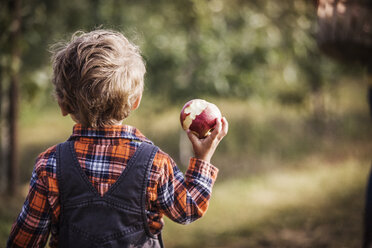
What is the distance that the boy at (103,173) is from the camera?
4.04ft

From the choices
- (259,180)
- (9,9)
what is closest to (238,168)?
(259,180)

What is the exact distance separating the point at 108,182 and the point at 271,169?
465 cm

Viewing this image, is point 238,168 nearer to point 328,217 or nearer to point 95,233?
point 328,217

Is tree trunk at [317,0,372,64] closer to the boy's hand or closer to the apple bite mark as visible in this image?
the apple bite mark

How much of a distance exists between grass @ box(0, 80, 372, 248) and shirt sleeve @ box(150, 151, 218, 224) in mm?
2188

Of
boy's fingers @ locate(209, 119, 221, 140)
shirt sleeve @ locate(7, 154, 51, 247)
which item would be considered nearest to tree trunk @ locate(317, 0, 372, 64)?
boy's fingers @ locate(209, 119, 221, 140)

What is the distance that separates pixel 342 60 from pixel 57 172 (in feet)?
7.28

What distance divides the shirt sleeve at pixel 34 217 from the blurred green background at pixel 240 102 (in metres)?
2.06

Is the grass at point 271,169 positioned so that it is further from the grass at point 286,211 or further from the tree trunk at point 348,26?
the tree trunk at point 348,26

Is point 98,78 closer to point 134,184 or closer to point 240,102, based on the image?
point 134,184

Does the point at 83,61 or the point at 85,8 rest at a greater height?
the point at 85,8

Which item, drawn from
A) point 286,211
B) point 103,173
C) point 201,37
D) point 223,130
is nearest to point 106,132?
point 103,173

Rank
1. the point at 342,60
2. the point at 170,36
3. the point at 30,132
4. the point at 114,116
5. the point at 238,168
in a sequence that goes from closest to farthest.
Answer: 1. the point at 114,116
2. the point at 342,60
3. the point at 170,36
4. the point at 238,168
5. the point at 30,132

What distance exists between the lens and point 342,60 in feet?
8.85
